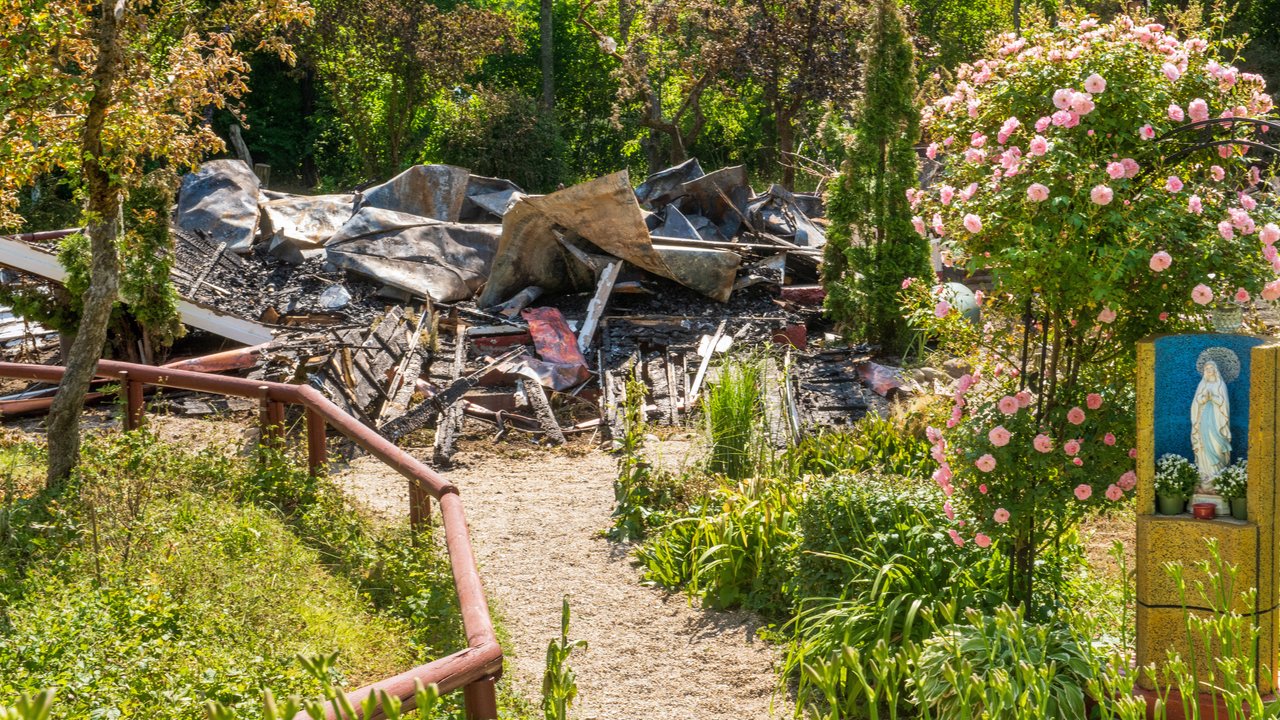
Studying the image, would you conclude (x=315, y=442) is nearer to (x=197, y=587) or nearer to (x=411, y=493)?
(x=411, y=493)

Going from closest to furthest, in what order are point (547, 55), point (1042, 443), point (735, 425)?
point (1042, 443) → point (735, 425) → point (547, 55)

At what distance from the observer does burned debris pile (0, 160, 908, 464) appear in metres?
11.0

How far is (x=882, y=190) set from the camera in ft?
39.3

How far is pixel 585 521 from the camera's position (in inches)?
330

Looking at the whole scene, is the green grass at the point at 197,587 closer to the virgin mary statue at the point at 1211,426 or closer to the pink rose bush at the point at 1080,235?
the pink rose bush at the point at 1080,235

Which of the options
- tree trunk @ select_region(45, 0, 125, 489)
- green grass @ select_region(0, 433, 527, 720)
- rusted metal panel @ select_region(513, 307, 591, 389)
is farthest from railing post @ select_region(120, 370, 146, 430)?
rusted metal panel @ select_region(513, 307, 591, 389)

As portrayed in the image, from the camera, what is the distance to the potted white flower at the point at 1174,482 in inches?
177

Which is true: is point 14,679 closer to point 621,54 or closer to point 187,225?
point 187,225

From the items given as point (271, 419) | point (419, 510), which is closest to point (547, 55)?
point (271, 419)

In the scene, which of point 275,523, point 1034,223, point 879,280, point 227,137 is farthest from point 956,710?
point 227,137

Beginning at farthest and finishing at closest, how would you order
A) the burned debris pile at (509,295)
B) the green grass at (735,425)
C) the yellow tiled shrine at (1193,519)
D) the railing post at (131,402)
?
the burned debris pile at (509,295)
the green grass at (735,425)
the railing post at (131,402)
the yellow tiled shrine at (1193,519)

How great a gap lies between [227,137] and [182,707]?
2690 centimetres

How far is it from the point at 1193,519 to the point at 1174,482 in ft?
0.51

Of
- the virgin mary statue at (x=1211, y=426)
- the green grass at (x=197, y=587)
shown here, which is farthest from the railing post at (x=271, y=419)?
the virgin mary statue at (x=1211, y=426)
